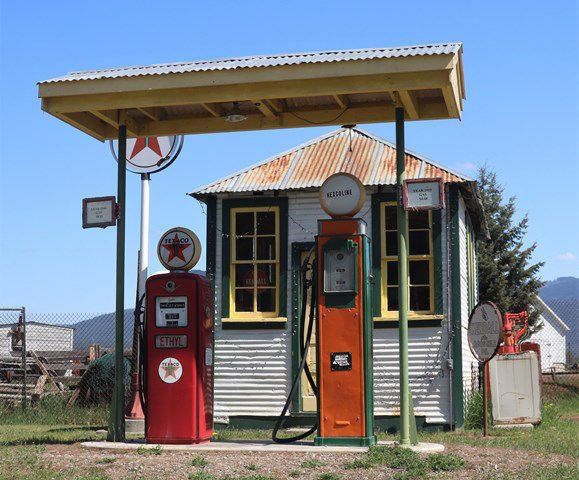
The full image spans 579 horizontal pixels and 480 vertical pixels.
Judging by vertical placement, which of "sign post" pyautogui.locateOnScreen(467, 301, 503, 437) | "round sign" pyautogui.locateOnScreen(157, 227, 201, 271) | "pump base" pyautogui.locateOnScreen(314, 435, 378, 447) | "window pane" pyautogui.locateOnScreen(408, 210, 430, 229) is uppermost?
"window pane" pyautogui.locateOnScreen(408, 210, 430, 229)

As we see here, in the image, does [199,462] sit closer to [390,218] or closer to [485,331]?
[485,331]

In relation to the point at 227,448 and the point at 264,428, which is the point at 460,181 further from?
the point at 227,448

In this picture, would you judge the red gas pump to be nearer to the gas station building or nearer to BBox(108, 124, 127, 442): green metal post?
BBox(108, 124, 127, 442): green metal post

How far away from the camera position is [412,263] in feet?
50.9

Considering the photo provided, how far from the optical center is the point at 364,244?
35.5ft

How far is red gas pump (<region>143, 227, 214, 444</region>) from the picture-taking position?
36.3 ft

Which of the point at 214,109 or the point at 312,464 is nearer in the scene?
the point at 312,464

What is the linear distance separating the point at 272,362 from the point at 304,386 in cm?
66

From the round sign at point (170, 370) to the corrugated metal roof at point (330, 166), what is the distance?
→ 17.2 ft

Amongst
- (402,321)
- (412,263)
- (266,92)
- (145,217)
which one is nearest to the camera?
(402,321)

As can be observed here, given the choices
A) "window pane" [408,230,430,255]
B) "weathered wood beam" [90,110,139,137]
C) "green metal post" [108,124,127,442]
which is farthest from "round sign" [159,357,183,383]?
"window pane" [408,230,430,255]

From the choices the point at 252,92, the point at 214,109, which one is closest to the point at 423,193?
the point at 252,92

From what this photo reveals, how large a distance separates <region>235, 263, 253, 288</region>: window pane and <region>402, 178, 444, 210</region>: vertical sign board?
19.0 feet

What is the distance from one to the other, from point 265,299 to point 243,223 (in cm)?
136
